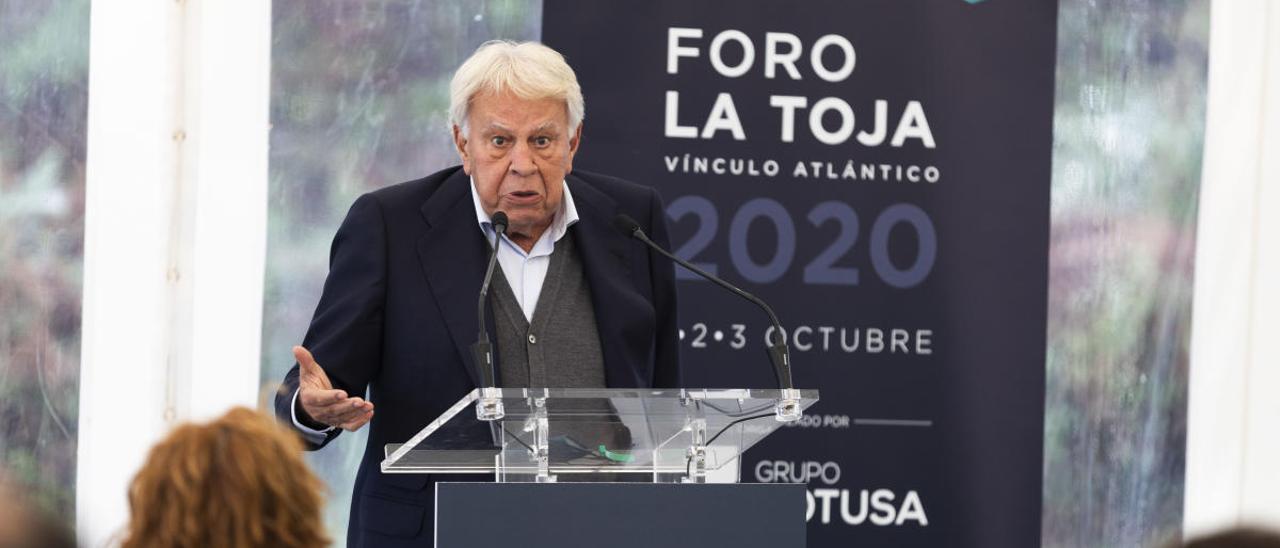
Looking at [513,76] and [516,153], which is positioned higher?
Answer: [513,76]

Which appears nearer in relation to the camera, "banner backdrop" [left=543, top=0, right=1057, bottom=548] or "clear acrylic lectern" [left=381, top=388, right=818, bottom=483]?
"clear acrylic lectern" [left=381, top=388, right=818, bottom=483]

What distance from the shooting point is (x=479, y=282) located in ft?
10.2

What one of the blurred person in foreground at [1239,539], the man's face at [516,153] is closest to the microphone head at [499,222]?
the man's face at [516,153]

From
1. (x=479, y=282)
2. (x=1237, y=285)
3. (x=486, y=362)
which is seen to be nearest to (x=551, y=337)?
(x=479, y=282)

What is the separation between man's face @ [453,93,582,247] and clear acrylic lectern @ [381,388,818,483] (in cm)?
72

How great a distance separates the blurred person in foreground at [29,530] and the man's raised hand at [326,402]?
1.18 m

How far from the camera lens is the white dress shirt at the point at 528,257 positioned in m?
3.17

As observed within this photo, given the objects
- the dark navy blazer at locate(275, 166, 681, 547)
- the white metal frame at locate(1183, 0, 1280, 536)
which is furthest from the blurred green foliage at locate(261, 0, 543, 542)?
the white metal frame at locate(1183, 0, 1280, 536)

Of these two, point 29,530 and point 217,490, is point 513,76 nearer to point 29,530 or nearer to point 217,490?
point 217,490

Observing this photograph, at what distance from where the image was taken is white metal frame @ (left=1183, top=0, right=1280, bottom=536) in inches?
189

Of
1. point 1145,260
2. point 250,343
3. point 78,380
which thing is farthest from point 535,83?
point 1145,260

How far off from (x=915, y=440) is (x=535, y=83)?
6.86ft

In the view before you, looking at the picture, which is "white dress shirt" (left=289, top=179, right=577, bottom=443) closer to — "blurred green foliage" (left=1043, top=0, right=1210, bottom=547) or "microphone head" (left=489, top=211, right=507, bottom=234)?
"microphone head" (left=489, top=211, right=507, bottom=234)

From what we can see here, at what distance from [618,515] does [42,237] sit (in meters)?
2.58
